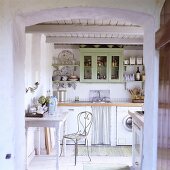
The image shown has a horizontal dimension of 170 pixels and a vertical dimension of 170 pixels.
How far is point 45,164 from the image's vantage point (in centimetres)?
476

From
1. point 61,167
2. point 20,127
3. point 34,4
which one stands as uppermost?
point 34,4

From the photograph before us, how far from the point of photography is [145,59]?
8.64ft

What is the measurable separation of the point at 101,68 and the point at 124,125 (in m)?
1.48

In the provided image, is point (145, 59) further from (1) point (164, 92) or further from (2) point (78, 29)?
(2) point (78, 29)

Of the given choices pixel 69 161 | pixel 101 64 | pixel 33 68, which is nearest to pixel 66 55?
pixel 101 64

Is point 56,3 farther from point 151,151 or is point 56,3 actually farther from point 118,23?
point 118,23

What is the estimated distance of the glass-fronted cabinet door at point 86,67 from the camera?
6684 millimetres

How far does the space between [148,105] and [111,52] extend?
422 centimetres

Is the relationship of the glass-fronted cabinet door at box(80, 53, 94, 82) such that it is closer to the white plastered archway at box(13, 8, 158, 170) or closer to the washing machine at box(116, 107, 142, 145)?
the washing machine at box(116, 107, 142, 145)

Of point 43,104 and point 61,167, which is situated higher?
point 43,104

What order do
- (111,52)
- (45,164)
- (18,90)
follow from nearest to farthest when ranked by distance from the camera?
1. (18,90)
2. (45,164)
3. (111,52)

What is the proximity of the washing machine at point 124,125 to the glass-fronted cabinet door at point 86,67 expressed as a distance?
1.13 meters

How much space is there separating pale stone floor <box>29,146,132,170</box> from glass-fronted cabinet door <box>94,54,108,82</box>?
2.07 meters

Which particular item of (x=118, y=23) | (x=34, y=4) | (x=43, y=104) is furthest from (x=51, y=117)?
(x=34, y=4)
